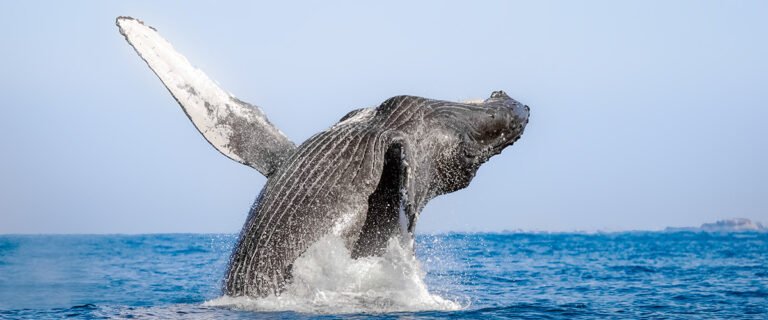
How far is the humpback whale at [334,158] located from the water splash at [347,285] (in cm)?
7

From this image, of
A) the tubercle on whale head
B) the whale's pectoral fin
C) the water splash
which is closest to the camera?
the water splash

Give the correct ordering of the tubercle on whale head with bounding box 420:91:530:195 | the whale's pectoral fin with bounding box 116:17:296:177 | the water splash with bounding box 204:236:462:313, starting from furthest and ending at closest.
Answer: the whale's pectoral fin with bounding box 116:17:296:177, the tubercle on whale head with bounding box 420:91:530:195, the water splash with bounding box 204:236:462:313

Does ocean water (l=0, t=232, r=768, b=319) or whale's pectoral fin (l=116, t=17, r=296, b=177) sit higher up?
whale's pectoral fin (l=116, t=17, r=296, b=177)

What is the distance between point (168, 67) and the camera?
813 cm

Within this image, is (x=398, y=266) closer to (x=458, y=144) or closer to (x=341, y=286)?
(x=341, y=286)

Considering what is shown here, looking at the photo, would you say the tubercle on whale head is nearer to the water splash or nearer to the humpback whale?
the humpback whale

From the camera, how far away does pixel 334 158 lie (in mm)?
7336

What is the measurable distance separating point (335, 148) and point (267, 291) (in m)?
1.15

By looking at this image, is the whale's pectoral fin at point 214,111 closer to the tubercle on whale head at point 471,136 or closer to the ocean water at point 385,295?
the ocean water at point 385,295

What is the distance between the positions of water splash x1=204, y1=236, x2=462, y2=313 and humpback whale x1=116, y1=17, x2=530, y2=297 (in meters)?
0.07

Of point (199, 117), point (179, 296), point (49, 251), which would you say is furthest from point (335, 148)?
point (49, 251)

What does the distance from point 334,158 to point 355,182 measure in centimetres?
25

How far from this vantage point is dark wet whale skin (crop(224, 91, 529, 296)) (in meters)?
7.21

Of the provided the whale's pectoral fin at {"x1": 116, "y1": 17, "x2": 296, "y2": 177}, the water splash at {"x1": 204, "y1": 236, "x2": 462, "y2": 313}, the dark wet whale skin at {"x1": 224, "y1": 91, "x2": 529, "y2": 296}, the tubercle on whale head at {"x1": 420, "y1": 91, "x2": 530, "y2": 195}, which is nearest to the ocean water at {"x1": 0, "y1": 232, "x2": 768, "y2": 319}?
the water splash at {"x1": 204, "y1": 236, "x2": 462, "y2": 313}
